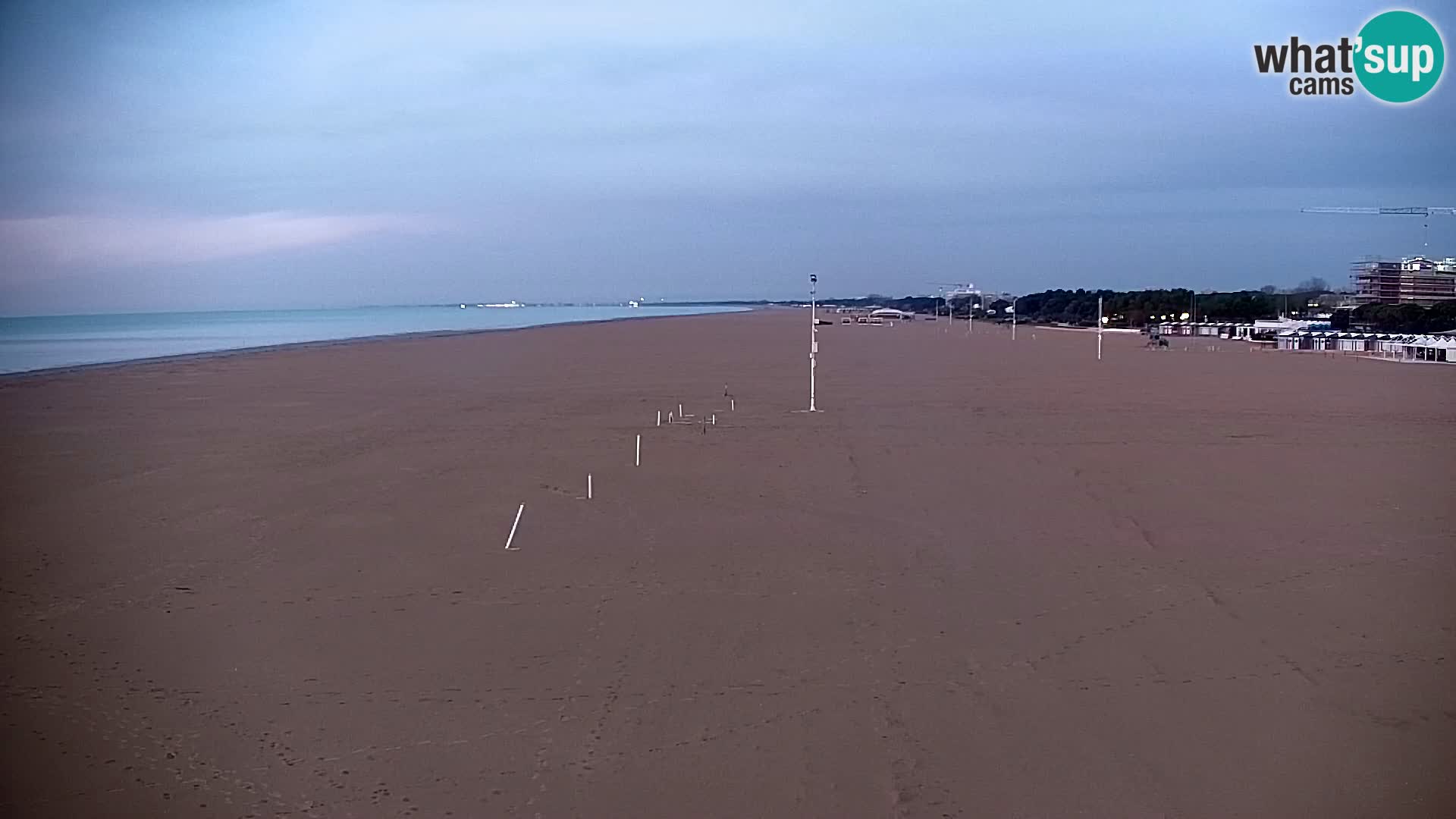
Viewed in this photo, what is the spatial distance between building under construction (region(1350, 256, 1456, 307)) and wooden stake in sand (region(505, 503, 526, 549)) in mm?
11811

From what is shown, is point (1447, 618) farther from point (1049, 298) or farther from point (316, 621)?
point (1049, 298)

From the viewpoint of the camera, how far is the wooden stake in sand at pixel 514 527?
36.0ft

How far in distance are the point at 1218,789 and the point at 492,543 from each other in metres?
7.38

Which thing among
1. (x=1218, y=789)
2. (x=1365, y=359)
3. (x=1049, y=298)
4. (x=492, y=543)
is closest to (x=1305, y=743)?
(x=1218, y=789)

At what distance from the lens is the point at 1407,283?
32750 millimetres

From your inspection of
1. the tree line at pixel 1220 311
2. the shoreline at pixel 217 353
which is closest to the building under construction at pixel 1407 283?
the tree line at pixel 1220 311

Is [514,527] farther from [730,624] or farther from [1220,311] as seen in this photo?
[1220,311]

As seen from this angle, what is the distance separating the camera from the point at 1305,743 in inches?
240

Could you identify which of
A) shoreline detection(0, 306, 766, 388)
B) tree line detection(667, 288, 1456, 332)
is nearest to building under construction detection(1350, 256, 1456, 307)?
tree line detection(667, 288, 1456, 332)

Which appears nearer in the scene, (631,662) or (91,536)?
(631,662)

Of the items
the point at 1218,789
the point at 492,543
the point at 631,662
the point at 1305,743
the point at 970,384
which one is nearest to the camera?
the point at 1218,789

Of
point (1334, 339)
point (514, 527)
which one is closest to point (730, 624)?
point (514, 527)

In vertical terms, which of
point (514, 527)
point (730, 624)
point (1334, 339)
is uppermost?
point (1334, 339)

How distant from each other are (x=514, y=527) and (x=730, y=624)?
3943mm
